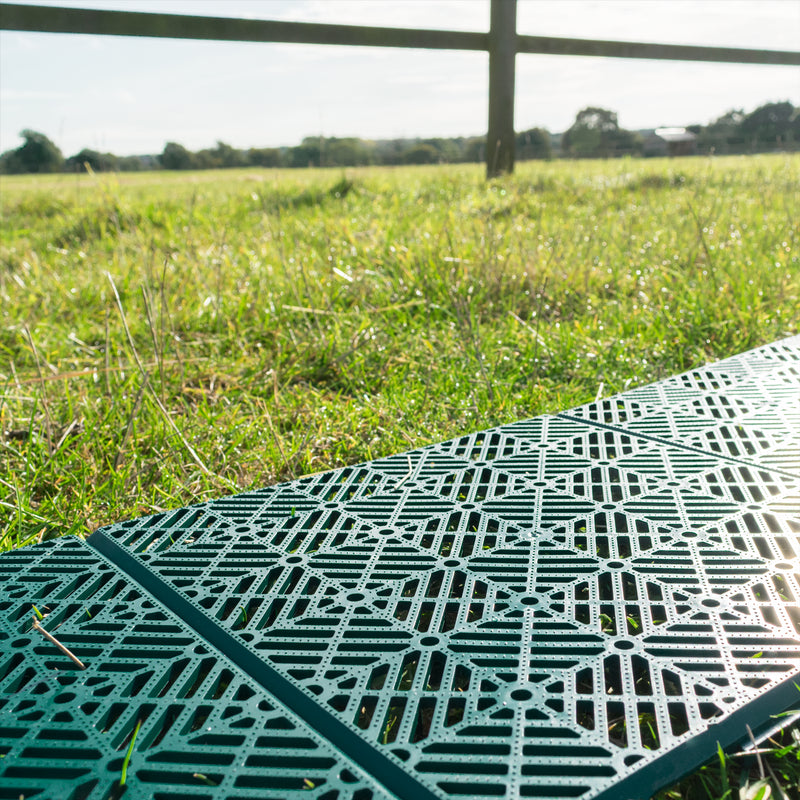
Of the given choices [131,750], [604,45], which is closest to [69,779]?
[131,750]

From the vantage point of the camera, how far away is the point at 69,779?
0.92 meters

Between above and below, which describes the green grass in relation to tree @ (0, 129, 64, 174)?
below

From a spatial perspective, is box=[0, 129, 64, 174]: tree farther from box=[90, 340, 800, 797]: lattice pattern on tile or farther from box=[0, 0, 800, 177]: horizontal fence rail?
box=[90, 340, 800, 797]: lattice pattern on tile

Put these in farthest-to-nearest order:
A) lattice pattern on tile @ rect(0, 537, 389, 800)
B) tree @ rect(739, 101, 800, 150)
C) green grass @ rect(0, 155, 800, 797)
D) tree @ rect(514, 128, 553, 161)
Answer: tree @ rect(739, 101, 800, 150)
tree @ rect(514, 128, 553, 161)
green grass @ rect(0, 155, 800, 797)
lattice pattern on tile @ rect(0, 537, 389, 800)

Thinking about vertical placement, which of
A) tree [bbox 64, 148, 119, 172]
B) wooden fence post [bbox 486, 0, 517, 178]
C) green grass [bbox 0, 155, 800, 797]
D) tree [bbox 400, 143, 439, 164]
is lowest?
green grass [bbox 0, 155, 800, 797]

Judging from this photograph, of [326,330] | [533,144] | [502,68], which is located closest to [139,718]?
[326,330]

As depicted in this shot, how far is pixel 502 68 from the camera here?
607cm

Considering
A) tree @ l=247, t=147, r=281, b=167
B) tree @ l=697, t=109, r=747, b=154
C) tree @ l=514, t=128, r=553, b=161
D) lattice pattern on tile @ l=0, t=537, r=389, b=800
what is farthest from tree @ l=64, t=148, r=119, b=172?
tree @ l=697, t=109, r=747, b=154

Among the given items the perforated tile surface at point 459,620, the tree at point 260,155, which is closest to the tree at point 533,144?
the tree at point 260,155

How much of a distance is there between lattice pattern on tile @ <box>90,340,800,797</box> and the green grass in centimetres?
22

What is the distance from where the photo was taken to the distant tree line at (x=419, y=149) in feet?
17.0

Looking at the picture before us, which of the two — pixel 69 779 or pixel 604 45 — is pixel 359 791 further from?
pixel 604 45

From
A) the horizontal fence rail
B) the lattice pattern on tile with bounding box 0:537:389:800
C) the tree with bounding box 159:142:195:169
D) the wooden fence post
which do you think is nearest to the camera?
the lattice pattern on tile with bounding box 0:537:389:800

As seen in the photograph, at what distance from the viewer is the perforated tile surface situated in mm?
930
